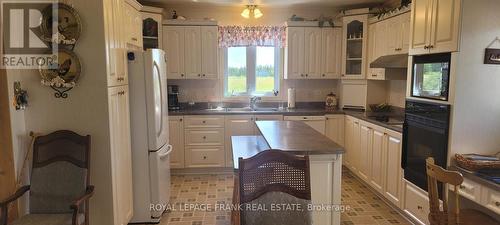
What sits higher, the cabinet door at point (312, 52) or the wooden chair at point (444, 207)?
the cabinet door at point (312, 52)

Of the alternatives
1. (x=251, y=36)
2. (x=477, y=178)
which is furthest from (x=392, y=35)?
(x=477, y=178)

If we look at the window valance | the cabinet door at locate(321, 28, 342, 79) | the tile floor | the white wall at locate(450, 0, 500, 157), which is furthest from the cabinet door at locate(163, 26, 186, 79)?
the white wall at locate(450, 0, 500, 157)

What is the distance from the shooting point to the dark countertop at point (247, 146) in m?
2.93

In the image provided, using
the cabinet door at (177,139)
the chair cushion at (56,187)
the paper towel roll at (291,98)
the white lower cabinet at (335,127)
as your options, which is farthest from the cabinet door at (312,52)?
the chair cushion at (56,187)

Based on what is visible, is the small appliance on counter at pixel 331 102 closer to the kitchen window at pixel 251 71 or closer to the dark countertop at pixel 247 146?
the kitchen window at pixel 251 71

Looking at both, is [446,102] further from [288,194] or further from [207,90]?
[207,90]

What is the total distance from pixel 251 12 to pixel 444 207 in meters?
3.32

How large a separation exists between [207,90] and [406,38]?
2.87 metres

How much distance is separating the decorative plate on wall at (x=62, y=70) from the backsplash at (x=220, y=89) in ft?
8.66

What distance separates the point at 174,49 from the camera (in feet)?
14.9

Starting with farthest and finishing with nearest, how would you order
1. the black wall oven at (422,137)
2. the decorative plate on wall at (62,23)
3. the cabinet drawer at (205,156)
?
the cabinet drawer at (205,156) < the black wall oven at (422,137) < the decorative plate on wall at (62,23)

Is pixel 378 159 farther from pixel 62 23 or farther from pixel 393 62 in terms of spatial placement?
pixel 62 23

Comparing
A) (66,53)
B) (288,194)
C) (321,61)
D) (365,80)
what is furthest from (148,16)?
(288,194)

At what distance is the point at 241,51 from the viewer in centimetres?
504
